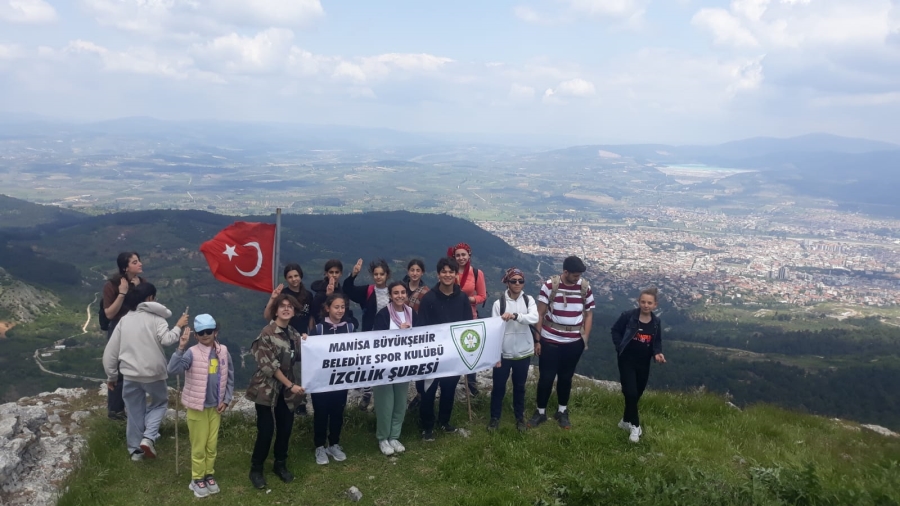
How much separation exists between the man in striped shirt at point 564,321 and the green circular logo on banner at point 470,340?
0.92 meters

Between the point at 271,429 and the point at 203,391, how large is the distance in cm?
91

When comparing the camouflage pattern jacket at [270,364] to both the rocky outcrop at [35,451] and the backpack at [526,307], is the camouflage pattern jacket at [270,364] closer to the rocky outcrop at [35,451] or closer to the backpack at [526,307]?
the rocky outcrop at [35,451]

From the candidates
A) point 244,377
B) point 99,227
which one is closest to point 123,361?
point 244,377

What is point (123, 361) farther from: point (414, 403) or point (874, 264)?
point (874, 264)

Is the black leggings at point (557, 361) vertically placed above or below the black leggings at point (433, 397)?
above

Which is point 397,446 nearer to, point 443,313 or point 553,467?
point 443,313

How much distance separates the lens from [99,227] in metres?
89.9

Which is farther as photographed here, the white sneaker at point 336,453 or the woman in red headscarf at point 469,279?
the woman in red headscarf at point 469,279

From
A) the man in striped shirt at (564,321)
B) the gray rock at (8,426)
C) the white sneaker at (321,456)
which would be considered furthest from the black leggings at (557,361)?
the gray rock at (8,426)

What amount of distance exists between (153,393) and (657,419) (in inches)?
292

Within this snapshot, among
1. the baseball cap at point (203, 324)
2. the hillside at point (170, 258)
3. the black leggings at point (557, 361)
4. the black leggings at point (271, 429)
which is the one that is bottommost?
the hillside at point (170, 258)

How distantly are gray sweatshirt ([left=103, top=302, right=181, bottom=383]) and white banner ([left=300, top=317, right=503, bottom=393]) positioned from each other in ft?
6.23

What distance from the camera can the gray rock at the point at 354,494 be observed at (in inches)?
236

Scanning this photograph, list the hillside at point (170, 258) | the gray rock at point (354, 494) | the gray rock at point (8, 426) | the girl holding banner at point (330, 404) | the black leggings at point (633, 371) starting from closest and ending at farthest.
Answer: the gray rock at point (354, 494) < the gray rock at point (8, 426) < the girl holding banner at point (330, 404) < the black leggings at point (633, 371) < the hillside at point (170, 258)
